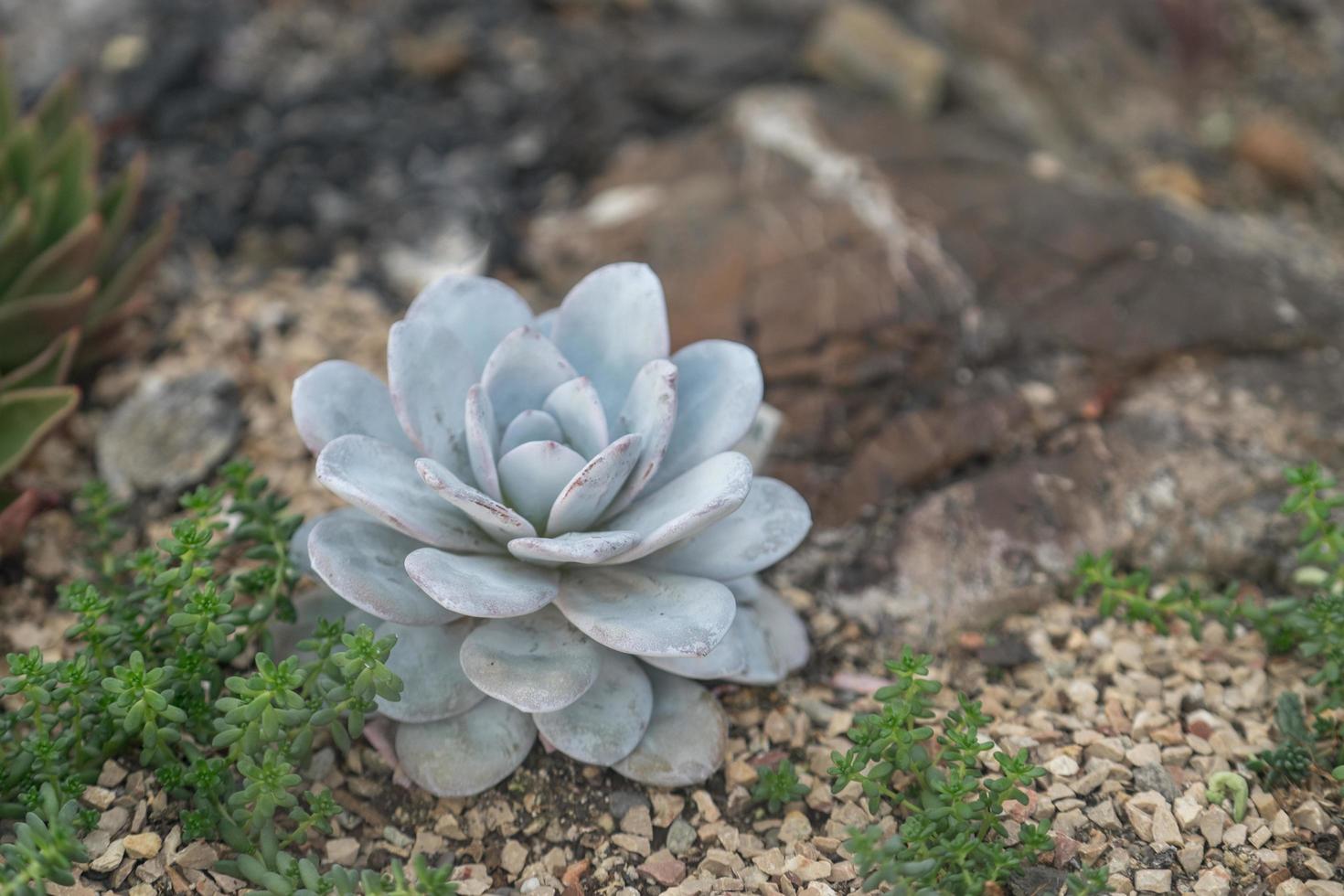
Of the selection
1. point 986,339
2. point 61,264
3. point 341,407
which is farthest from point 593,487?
point 61,264

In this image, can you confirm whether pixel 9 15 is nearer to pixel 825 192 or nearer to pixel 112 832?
pixel 825 192

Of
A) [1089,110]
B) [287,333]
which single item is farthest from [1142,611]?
[1089,110]

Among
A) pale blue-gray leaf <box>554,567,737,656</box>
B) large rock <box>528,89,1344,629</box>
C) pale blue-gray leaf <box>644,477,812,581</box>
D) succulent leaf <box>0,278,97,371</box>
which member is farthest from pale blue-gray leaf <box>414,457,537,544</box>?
succulent leaf <box>0,278,97,371</box>

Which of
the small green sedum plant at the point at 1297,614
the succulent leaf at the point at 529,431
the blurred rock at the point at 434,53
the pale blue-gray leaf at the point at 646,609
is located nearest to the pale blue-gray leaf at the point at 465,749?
the pale blue-gray leaf at the point at 646,609

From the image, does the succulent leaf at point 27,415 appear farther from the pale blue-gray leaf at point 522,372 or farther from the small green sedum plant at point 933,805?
the small green sedum plant at point 933,805

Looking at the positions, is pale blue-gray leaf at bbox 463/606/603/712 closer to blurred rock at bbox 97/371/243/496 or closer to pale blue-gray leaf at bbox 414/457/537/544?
pale blue-gray leaf at bbox 414/457/537/544
